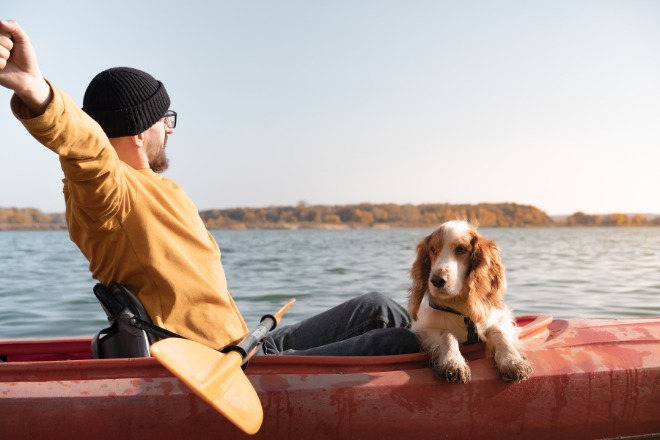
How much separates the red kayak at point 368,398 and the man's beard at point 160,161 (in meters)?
0.86

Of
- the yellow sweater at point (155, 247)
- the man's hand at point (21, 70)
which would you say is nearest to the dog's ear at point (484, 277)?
the yellow sweater at point (155, 247)

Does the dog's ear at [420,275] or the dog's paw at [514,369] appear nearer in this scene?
the dog's paw at [514,369]

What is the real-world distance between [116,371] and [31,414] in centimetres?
38

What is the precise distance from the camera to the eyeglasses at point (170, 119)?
2840mm

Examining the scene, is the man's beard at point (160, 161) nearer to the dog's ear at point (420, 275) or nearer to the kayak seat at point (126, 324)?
the kayak seat at point (126, 324)

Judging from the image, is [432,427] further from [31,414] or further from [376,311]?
[31,414]

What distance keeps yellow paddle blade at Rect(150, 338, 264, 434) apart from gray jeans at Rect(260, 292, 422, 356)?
519mm

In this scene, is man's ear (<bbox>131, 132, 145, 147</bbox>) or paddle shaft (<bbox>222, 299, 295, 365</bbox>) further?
man's ear (<bbox>131, 132, 145, 147</bbox>)

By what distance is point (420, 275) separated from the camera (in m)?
3.05

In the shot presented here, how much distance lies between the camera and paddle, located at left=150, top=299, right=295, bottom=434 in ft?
7.24

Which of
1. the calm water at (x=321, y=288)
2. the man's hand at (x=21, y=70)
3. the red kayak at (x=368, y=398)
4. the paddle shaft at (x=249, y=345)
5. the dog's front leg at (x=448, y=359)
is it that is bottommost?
the calm water at (x=321, y=288)

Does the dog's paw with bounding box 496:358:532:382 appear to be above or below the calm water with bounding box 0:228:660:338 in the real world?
above

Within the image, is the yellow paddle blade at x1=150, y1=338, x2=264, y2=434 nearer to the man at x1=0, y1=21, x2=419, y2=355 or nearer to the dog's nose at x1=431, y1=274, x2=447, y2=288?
the man at x1=0, y1=21, x2=419, y2=355

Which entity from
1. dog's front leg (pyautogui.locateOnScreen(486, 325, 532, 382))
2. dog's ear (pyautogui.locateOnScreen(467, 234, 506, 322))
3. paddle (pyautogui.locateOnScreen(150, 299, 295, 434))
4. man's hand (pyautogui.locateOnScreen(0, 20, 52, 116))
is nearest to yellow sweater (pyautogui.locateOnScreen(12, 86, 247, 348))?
paddle (pyautogui.locateOnScreen(150, 299, 295, 434))
